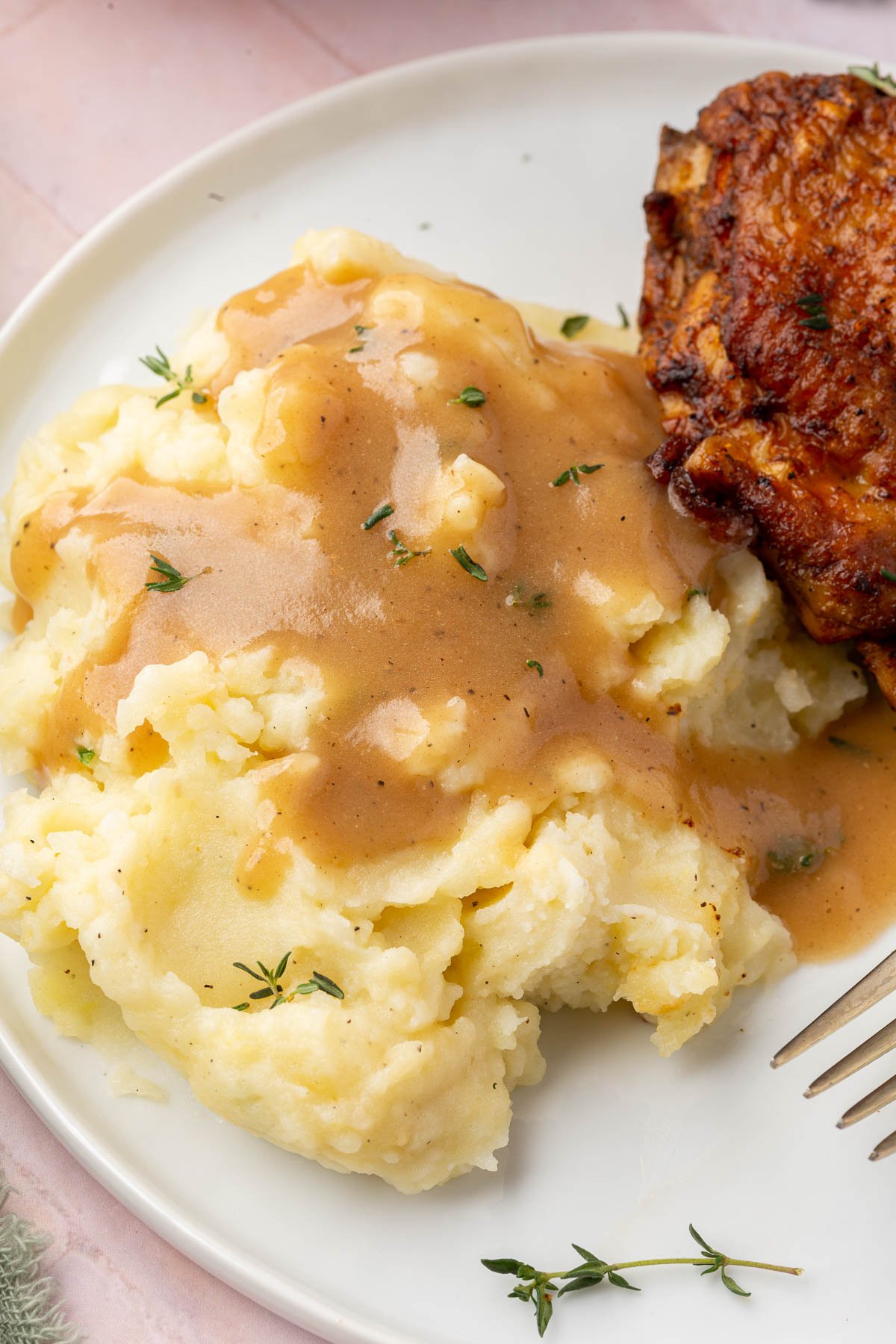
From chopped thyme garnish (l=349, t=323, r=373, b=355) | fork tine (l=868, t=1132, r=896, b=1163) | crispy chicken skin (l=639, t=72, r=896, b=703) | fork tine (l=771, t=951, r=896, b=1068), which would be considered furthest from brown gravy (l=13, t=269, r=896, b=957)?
fork tine (l=868, t=1132, r=896, b=1163)

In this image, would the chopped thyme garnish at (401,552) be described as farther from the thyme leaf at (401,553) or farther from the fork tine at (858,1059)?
the fork tine at (858,1059)

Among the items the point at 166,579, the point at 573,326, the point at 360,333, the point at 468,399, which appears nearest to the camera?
the point at 166,579

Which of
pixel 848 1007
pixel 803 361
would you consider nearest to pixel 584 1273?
pixel 848 1007

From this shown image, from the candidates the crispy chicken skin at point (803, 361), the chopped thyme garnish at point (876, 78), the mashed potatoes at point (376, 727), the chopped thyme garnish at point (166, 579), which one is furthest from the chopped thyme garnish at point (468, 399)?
the chopped thyme garnish at point (876, 78)

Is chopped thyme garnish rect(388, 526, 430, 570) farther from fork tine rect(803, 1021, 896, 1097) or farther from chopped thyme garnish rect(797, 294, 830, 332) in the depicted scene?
fork tine rect(803, 1021, 896, 1097)

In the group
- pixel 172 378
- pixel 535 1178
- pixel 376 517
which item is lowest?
pixel 535 1178

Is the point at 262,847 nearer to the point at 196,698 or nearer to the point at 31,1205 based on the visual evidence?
the point at 196,698

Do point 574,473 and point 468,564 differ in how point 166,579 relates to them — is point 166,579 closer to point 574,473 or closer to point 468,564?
point 468,564
